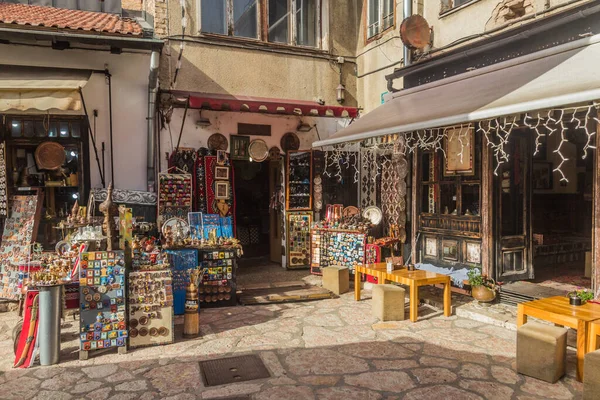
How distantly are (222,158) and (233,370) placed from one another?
543 cm

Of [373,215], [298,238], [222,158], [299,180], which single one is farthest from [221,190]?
[373,215]

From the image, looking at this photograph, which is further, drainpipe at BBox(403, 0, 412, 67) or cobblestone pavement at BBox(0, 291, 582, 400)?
drainpipe at BBox(403, 0, 412, 67)

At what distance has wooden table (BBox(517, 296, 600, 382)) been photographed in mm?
4465

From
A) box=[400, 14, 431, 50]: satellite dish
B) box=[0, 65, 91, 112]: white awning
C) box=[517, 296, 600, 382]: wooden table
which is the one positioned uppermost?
box=[400, 14, 431, 50]: satellite dish

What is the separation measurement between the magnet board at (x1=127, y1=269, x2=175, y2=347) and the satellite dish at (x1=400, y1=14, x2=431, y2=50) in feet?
19.7

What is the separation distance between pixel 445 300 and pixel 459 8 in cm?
504

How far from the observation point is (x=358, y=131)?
7.13 m

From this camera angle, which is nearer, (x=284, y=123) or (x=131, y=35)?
(x=131, y=35)

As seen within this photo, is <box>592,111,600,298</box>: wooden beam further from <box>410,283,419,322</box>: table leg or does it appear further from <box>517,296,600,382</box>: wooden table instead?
<box>410,283,419,322</box>: table leg

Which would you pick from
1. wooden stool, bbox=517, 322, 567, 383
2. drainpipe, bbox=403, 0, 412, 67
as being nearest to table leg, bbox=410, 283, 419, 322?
wooden stool, bbox=517, 322, 567, 383

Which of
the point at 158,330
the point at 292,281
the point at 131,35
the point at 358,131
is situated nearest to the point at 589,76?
the point at 358,131

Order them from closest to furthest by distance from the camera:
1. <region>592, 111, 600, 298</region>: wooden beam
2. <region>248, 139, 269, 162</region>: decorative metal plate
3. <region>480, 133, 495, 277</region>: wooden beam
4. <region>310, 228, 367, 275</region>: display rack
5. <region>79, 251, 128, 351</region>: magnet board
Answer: <region>79, 251, 128, 351</region>: magnet board
<region>592, 111, 600, 298</region>: wooden beam
<region>480, 133, 495, 277</region>: wooden beam
<region>310, 228, 367, 275</region>: display rack
<region>248, 139, 269, 162</region>: decorative metal plate

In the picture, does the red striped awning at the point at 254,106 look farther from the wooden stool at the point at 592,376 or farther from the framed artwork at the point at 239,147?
the wooden stool at the point at 592,376

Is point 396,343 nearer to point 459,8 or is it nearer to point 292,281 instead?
point 292,281
